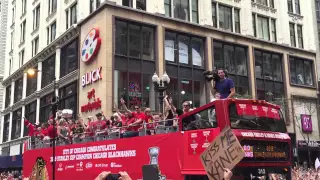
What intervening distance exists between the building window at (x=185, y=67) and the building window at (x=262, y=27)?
6812 millimetres

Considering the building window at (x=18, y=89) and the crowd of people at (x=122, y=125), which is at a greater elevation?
the building window at (x=18, y=89)

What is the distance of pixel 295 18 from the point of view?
38312 millimetres

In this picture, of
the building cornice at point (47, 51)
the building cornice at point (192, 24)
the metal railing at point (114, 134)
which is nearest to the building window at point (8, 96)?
the building cornice at point (47, 51)

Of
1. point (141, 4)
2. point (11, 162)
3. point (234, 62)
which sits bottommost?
point (11, 162)

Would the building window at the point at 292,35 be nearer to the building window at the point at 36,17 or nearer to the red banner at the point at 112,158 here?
the building window at the point at 36,17

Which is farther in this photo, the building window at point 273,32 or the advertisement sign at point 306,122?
the building window at point 273,32

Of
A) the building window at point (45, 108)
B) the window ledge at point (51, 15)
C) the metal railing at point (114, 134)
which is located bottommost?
the metal railing at point (114, 134)

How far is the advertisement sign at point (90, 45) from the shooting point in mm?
26844

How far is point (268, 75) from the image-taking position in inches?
1377

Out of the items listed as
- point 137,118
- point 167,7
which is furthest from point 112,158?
point 167,7

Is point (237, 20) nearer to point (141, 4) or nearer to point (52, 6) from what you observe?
point (141, 4)

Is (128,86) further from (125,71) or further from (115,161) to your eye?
(115,161)

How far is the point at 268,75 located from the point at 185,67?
951 centimetres

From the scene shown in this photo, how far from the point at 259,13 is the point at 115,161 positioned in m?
26.9
